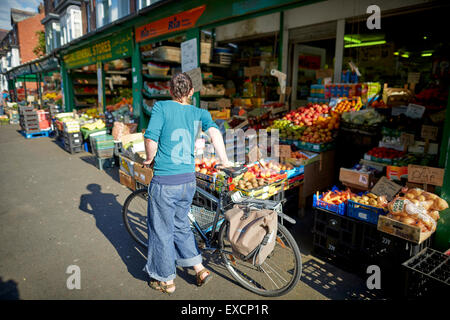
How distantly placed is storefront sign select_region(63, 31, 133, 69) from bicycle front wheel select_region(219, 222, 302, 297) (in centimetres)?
867

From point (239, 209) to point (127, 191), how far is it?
13.1ft

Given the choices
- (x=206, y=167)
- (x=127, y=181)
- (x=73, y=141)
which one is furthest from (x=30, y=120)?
(x=206, y=167)

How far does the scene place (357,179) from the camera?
409 centimetres

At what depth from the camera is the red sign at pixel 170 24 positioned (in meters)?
6.84

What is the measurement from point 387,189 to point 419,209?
63 cm

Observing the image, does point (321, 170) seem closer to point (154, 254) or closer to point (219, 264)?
point (219, 264)

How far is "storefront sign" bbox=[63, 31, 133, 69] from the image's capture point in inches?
386

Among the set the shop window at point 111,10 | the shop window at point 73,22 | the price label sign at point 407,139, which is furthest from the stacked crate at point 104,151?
the shop window at point 73,22

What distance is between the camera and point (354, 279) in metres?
3.21

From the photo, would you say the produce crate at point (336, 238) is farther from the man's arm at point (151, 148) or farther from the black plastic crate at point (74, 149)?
the black plastic crate at point (74, 149)

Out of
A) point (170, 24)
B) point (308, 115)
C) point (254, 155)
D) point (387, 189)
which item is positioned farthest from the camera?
point (170, 24)

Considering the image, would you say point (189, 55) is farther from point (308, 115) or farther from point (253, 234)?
point (253, 234)

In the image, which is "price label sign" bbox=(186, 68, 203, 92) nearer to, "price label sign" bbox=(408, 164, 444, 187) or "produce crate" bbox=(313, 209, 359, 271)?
"produce crate" bbox=(313, 209, 359, 271)

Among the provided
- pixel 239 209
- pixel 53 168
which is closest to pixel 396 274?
pixel 239 209
